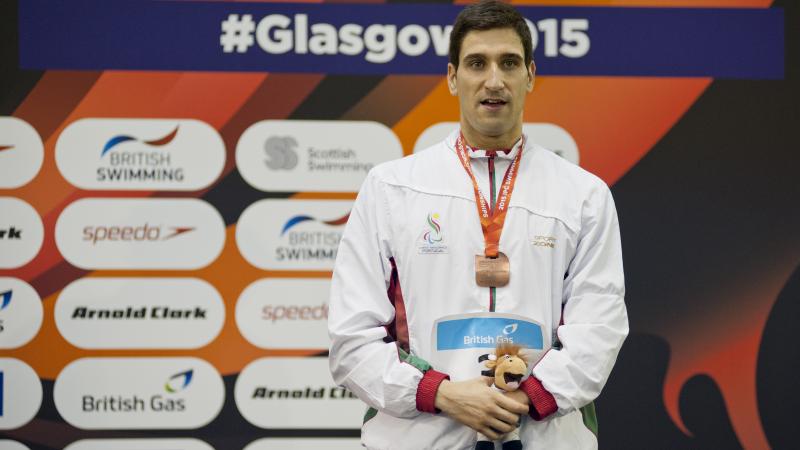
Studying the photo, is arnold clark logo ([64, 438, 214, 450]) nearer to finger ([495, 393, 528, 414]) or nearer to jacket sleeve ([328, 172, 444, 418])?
jacket sleeve ([328, 172, 444, 418])

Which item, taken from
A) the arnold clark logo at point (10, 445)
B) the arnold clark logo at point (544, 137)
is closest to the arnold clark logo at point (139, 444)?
the arnold clark logo at point (10, 445)

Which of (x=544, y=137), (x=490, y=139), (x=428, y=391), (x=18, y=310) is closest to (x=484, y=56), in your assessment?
(x=490, y=139)

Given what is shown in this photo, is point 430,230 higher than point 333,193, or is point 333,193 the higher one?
point 333,193

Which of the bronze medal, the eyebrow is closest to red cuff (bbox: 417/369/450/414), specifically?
the bronze medal

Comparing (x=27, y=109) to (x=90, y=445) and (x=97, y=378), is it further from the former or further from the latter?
(x=90, y=445)

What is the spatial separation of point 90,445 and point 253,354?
647 millimetres

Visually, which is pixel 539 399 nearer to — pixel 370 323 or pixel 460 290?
pixel 460 290

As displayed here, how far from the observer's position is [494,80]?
1.83 metres

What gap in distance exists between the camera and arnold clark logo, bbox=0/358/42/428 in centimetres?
310

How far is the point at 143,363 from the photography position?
310 centimetres

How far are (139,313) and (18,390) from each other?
499mm

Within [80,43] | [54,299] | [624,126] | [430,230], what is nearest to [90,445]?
[54,299]

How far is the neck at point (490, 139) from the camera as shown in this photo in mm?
1924

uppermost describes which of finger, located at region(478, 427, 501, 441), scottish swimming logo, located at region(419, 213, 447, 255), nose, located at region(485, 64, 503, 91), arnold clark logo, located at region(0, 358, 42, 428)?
nose, located at region(485, 64, 503, 91)
